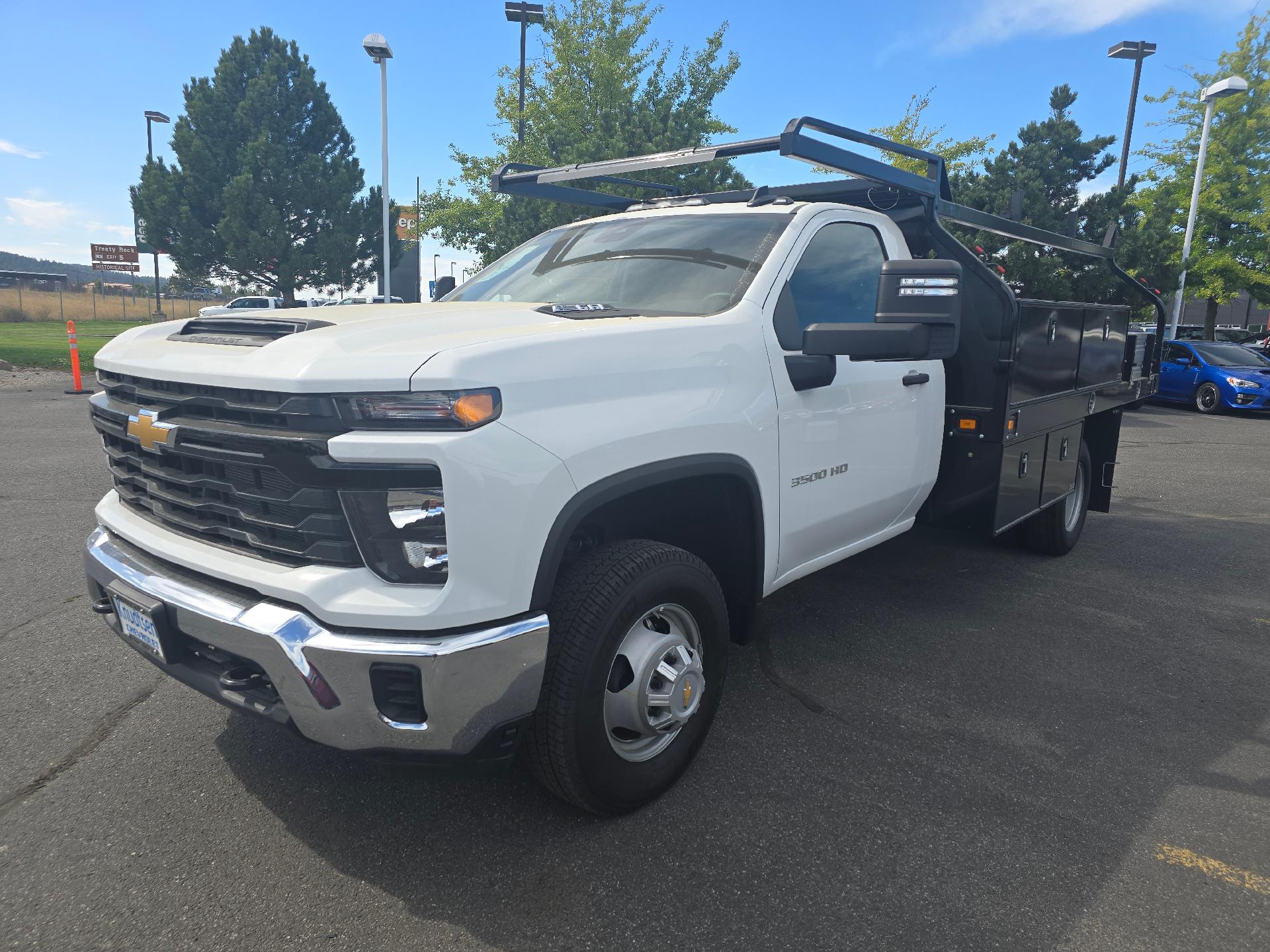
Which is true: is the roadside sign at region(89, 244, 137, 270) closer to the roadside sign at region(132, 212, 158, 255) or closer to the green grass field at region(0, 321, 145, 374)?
the green grass field at region(0, 321, 145, 374)

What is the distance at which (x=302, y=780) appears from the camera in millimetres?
2922

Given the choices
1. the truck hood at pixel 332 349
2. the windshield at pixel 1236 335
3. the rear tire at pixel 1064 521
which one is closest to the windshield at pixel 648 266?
the truck hood at pixel 332 349

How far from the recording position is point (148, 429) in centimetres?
253

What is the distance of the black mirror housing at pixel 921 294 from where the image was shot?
266 cm

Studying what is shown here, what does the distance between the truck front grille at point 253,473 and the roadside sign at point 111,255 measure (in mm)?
52821

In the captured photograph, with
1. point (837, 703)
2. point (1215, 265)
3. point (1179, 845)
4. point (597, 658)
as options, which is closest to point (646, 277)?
point (597, 658)

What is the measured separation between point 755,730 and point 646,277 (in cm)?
183

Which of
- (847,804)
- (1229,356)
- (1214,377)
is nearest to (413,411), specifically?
(847,804)

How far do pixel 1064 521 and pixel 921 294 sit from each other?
154 inches

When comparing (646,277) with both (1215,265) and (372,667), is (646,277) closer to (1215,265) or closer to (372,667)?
(372,667)

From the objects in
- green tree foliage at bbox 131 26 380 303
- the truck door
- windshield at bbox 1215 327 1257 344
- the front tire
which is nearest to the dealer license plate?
the front tire

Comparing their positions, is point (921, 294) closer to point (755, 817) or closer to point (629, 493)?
point (629, 493)

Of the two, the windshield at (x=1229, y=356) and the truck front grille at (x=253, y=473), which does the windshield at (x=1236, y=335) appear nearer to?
the windshield at (x=1229, y=356)

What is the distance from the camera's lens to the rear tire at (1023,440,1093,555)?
5.74m
